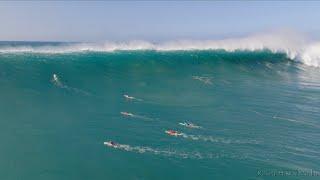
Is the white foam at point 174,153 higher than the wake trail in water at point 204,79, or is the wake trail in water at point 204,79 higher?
the wake trail in water at point 204,79

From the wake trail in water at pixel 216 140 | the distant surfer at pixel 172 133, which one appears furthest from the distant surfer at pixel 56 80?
the wake trail in water at pixel 216 140

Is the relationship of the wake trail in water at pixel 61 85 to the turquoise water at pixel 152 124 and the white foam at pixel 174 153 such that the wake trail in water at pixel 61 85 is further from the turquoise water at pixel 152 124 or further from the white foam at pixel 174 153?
the white foam at pixel 174 153

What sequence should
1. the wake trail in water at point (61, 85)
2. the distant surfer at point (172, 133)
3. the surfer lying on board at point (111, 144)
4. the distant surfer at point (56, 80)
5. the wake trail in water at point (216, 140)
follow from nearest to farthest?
the surfer lying on board at point (111, 144)
the wake trail in water at point (216, 140)
the distant surfer at point (172, 133)
the wake trail in water at point (61, 85)
the distant surfer at point (56, 80)

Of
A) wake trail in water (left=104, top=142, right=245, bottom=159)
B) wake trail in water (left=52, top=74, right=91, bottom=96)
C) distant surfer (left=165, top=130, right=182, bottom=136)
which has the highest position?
wake trail in water (left=52, top=74, right=91, bottom=96)

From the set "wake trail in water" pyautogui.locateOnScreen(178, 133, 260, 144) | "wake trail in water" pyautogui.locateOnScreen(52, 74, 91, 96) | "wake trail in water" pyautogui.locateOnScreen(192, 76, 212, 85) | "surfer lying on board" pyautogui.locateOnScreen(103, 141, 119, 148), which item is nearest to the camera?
"surfer lying on board" pyautogui.locateOnScreen(103, 141, 119, 148)

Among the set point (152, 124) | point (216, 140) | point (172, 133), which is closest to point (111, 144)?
point (172, 133)

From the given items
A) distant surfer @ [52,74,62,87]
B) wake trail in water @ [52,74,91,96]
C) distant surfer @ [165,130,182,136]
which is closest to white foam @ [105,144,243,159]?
distant surfer @ [165,130,182,136]

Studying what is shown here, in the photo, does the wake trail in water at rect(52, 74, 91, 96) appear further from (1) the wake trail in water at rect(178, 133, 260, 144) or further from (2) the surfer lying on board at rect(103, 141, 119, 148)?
(1) the wake trail in water at rect(178, 133, 260, 144)

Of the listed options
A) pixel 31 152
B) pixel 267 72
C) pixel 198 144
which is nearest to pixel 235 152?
pixel 198 144

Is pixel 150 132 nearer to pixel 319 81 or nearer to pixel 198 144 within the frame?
pixel 198 144
